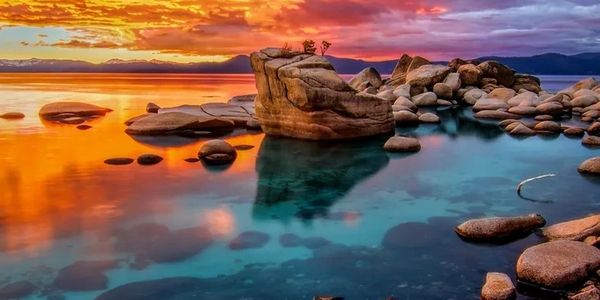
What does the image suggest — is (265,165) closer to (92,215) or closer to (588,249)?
(92,215)

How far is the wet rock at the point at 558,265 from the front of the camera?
823cm

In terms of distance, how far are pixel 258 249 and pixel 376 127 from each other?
1481cm

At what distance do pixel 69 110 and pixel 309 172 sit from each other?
76.3 ft

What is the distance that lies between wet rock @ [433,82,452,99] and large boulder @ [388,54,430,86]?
6752 mm

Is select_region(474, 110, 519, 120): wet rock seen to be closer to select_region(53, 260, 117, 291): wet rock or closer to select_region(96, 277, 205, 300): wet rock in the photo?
select_region(96, 277, 205, 300): wet rock

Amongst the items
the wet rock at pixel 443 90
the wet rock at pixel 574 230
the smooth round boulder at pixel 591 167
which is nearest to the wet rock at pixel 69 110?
the wet rock at pixel 443 90

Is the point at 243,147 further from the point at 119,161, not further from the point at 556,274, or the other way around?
the point at 556,274

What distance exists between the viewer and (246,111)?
31188 millimetres

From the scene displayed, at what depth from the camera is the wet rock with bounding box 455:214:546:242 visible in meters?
10.6

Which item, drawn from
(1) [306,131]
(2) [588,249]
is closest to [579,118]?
(1) [306,131]

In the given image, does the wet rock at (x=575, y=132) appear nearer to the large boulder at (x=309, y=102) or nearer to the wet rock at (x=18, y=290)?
the large boulder at (x=309, y=102)

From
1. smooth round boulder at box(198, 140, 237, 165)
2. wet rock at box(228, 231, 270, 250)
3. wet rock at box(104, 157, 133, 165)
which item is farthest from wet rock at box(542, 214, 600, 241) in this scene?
wet rock at box(104, 157, 133, 165)

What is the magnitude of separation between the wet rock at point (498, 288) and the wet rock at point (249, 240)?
4.29 meters

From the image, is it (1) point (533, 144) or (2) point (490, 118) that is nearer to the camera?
(1) point (533, 144)
